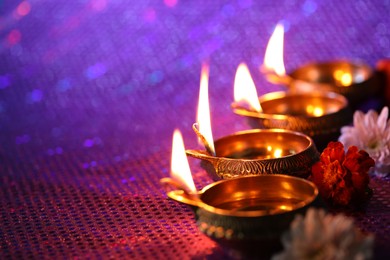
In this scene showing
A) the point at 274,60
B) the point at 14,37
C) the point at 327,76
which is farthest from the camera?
the point at 14,37

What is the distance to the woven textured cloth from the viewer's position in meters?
0.80

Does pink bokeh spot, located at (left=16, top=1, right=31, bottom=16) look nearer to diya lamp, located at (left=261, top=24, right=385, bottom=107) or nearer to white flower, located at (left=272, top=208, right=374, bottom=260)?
diya lamp, located at (left=261, top=24, right=385, bottom=107)

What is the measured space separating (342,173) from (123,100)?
60cm

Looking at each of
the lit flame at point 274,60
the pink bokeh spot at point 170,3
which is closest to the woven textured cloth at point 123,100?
the pink bokeh spot at point 170,3

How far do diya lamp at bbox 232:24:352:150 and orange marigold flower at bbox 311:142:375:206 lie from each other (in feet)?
0.44

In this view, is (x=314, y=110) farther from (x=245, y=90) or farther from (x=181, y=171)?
(x=181, y=171)

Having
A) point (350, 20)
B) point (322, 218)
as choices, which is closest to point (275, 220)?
point (322, 218)

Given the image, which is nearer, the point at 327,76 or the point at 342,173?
the point at 342,173

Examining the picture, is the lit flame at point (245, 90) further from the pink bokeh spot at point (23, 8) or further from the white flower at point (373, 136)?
the pink bokeh spot at point (23, 8)

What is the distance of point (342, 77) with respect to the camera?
124 centimetres

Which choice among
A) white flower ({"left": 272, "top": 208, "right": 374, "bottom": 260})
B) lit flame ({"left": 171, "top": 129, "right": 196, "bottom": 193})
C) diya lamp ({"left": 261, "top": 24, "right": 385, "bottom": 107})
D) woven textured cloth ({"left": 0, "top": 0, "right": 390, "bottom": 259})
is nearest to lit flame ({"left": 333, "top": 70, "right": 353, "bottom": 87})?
diya lamp ({"left": 261, "top": 24, "right": 385, "bottom": 107})

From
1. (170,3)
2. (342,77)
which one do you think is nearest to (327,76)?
(342,77)

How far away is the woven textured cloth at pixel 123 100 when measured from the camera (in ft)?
2.62

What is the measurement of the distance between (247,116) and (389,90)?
0.98 feet
